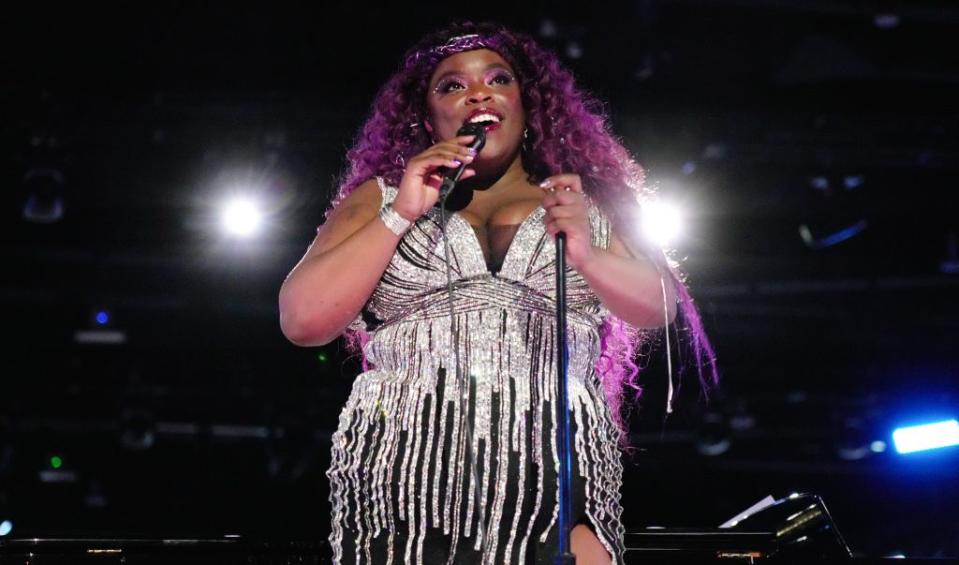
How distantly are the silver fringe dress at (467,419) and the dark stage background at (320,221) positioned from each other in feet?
3.29

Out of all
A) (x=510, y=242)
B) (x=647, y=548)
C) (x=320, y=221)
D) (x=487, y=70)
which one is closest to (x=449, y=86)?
(x=487, y=70)

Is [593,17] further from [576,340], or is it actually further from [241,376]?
[241,376]

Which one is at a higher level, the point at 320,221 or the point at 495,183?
the point at 320,221

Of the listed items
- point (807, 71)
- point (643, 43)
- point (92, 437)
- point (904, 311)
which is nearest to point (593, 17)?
point (643, 43)

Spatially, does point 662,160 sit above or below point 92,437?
above

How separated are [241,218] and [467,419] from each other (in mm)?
6617

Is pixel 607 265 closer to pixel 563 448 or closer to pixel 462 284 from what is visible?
pixel 462 284

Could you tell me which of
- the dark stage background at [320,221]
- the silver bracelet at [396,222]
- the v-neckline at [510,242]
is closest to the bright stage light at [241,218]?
the dark stage background at [320,221]

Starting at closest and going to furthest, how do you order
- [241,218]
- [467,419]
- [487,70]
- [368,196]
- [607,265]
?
[467,419], [607,265], [368,196], [487,70], [241,218]

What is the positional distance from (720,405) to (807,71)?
4.83 meters

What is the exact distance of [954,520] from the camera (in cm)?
376

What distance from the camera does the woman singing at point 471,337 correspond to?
5.98 feet

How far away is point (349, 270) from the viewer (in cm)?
192

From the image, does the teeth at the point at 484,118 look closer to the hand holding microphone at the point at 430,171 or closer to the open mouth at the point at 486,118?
the open mouth at the point at 486,118
